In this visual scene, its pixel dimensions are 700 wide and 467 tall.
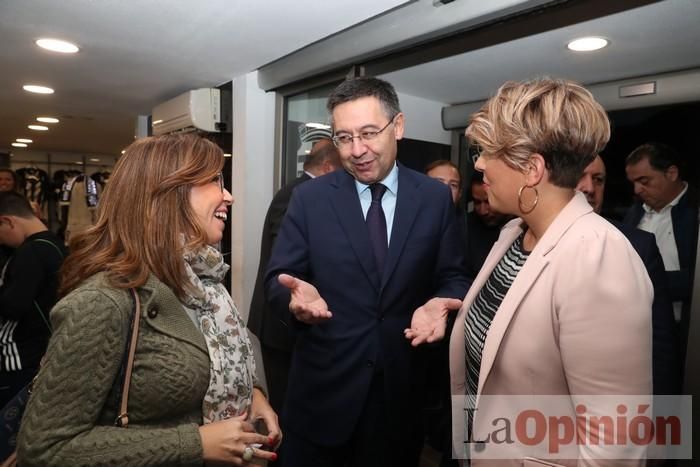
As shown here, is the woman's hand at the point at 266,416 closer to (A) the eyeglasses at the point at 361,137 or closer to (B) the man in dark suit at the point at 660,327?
(A) the eyeglasses at the point at 361,137

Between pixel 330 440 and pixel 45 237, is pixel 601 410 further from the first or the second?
pixel 45 237

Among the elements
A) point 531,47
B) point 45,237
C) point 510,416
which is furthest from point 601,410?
point 45,237

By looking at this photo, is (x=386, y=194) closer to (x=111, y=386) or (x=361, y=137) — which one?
(x=361, y=137)

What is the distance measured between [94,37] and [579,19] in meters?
2.01

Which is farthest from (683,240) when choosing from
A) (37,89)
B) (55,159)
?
(55,159)

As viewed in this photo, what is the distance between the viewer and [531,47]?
228 centimetres

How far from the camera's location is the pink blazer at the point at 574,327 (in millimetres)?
835

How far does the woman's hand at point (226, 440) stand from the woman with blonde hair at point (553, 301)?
500mm

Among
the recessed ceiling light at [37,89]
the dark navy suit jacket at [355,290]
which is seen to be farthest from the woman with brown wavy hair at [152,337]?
the recessed ceiling light at [37,89]

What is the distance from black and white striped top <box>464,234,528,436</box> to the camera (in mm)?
1102

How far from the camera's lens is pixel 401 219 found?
1.40m

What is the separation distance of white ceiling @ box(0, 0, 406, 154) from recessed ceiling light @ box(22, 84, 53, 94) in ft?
0.20

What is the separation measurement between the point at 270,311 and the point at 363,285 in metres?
1.05

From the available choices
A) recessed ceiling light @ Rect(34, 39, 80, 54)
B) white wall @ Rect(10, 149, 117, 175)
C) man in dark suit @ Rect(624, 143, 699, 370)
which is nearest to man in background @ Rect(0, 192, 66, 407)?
recessed ceiling light @ Rect(34, 39, 80, 54)
